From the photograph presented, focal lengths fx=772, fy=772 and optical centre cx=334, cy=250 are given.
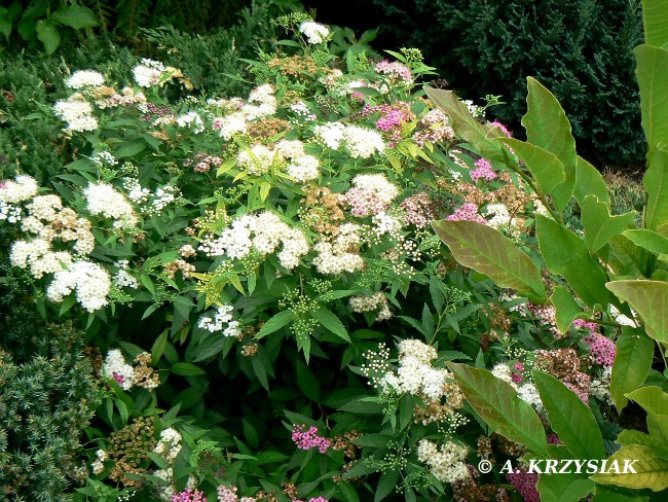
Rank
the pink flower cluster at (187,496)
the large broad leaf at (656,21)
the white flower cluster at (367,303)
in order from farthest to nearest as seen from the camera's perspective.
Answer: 1. the white flower cluster at (367,303)
2. the pink flower cluster at (187,496)
3. the large broad leaf at (656,21)

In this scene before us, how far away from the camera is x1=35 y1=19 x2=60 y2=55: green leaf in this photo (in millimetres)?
4355

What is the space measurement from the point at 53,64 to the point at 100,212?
1.95 metres

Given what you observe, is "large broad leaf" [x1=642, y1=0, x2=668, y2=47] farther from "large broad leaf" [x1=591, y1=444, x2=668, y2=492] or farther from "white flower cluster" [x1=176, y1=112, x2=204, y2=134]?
"white flower cluster" [x1=176, y1=112, x2=204, y2=134]

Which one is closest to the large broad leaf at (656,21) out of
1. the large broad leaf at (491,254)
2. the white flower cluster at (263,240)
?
the large broad leaf at (491,254)

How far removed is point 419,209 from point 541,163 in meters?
1.50

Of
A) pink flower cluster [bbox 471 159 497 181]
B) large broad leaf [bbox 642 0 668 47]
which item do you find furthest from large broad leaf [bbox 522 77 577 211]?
pink flower cluster [bbox 471 159 497 181]

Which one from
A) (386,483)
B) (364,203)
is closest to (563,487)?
(386,483)

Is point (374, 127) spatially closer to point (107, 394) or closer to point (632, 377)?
point (107, 394)

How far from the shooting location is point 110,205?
2582 mm

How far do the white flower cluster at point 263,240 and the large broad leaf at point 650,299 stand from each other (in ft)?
4.57

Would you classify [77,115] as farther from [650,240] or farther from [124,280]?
[650,240]

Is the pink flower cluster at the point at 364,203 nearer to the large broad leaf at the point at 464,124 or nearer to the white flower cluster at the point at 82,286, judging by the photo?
the white flower cluster at the point at 82,286

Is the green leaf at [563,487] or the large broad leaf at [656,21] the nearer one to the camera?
the large broad leaf at [656,21]

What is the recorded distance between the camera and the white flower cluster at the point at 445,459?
7.37 feet
